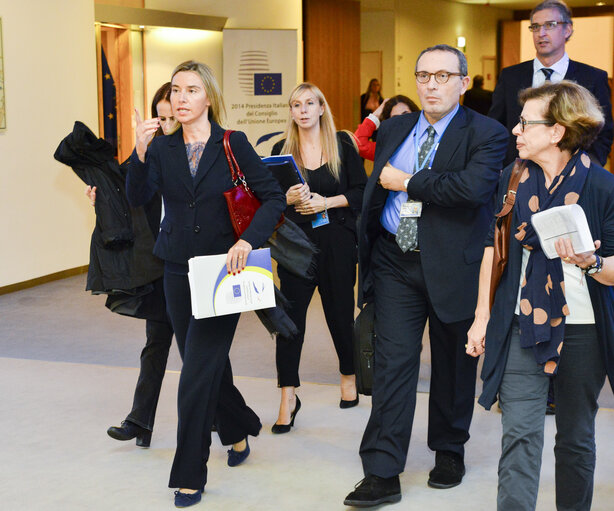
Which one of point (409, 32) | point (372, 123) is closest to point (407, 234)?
point (372, 123)

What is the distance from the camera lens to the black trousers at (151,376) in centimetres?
418

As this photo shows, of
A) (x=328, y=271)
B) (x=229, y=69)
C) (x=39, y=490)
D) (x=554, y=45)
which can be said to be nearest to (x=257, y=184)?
(x=328, y=271)

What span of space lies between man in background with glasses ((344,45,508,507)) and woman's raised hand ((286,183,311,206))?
803mm

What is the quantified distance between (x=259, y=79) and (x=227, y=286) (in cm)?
884

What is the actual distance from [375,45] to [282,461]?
1583cm

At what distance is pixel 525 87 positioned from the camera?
4680 millimetres

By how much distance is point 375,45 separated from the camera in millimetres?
18891

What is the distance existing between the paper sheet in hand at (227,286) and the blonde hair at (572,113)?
Answer: 3.96 feet

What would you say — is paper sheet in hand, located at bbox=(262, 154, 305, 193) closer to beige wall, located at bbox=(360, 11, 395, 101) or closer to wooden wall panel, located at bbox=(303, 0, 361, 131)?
wooden wall panel, located at bbox=(303, 0, 361, 131)

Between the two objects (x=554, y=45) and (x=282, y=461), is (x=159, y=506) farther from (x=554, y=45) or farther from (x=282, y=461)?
(x=554, y=45)

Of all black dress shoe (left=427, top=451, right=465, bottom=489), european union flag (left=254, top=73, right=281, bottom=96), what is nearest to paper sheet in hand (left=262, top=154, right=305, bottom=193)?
black dress shoe (left=427, top=451, right=465, bottom=489)

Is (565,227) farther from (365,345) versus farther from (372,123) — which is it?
(372,123)

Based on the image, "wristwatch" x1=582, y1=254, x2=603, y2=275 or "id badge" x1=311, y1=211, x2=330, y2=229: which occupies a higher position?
"wristwatch" x1=582, y1=254, x2=603, y2=275

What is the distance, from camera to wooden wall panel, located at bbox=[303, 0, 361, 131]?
15016 mm
